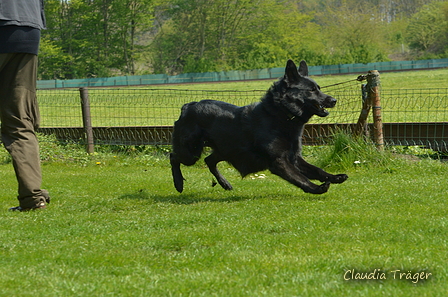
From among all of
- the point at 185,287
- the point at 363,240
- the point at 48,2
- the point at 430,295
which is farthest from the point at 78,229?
the point at 48,2

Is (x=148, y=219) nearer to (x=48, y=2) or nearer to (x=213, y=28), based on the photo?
(x=48, y=2)

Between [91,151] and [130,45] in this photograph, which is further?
[130,45]

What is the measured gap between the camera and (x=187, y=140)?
6.23 metres

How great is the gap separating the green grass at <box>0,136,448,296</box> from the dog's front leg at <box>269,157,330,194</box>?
0.13 meters

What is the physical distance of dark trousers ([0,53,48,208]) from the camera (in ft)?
16.4

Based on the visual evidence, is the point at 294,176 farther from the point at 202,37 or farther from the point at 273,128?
the point at 202,37

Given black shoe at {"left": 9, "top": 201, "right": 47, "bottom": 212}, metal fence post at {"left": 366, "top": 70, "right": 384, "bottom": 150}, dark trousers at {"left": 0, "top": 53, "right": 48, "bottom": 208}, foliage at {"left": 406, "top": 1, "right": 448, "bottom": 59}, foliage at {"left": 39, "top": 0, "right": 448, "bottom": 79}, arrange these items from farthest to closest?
foliage at {"left": 406, "top": 1, "right": 448, "bottom": 59}
foliage at {"left": 39, "top": 0, "right": 448, "bottom": 79}
metal fence post at {"left": 366, "top": 70, "right": 384, "bottom": 150}
black shoe at {"left": 9, "top": 201, "right": 47, "bottom": 212}
dark trousers at {"left": 0, "top": 53, "right": 48, "bottom": 208}

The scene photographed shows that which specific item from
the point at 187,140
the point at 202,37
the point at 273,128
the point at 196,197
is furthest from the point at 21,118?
the point at 202,37

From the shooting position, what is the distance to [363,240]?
3.83 m

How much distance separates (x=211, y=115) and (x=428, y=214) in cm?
262

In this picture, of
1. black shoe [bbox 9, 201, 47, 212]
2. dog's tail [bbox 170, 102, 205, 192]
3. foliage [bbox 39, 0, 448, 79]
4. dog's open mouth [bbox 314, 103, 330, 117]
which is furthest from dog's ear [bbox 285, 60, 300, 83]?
foliage [bbox 39, 0, 448, 79]

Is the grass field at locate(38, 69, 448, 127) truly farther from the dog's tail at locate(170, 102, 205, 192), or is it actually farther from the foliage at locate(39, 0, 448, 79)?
the foliage at locate(39, 0, 448, 79)

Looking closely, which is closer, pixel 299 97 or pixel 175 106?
pixel 299 97

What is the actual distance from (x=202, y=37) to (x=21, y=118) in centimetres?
6510
